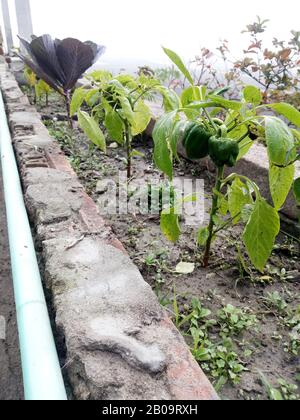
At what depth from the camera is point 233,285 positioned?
1.07m

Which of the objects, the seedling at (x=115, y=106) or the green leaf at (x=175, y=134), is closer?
the green leaf at (x=175, y=134)

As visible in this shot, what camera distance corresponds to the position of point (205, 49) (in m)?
2.24

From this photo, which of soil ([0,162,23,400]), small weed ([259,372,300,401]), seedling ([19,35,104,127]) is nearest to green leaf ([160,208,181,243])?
small weed ([259,372,300,401])

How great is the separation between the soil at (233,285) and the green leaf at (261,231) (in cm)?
20

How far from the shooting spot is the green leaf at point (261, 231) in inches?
33.5

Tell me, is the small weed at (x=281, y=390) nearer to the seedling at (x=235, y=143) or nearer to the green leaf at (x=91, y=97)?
the seedling at (x=235, y=143)

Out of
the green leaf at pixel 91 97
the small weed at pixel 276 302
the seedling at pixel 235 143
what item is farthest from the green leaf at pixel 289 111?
the green leaf at pixel 91 97

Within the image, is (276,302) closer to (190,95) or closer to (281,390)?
(281,390)

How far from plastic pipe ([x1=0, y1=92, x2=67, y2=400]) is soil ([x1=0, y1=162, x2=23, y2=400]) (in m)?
0.29

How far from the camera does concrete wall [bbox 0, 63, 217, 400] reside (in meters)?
0.62

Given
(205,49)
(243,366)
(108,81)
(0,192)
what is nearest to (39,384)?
(243,366)

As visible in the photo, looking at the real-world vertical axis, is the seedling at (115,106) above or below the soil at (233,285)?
above

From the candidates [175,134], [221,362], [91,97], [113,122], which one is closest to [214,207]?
[175,134]

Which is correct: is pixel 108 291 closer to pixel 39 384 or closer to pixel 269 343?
pixel 39 384
